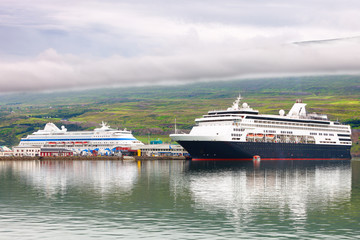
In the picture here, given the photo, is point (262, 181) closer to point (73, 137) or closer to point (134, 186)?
point (134, 186)

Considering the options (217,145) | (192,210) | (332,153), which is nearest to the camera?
(192,210)

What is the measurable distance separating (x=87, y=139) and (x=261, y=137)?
77.6 meters

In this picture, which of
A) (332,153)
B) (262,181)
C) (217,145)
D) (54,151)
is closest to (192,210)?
(262,181)

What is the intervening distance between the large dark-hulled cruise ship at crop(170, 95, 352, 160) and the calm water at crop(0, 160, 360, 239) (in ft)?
196

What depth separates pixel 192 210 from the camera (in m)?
44.1

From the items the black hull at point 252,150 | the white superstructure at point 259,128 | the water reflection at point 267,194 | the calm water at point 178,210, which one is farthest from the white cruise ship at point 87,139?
the calm water at point 178,210

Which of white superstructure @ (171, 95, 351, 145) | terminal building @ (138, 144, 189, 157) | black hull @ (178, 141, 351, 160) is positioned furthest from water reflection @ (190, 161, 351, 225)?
terminal building @ (138, 144, 189, 157)

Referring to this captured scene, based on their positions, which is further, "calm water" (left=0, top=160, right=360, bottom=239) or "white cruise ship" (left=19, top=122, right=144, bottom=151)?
"white cruise ship" (left=19, top=122, right=144, bottom=151)

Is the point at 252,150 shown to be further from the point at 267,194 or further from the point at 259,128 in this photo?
the point at 267,194

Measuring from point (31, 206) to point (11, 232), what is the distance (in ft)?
37.7

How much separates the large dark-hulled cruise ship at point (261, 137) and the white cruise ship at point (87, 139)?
4876 cm

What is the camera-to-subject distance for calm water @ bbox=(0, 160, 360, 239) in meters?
35.4

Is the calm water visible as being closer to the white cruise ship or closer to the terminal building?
the terminal building

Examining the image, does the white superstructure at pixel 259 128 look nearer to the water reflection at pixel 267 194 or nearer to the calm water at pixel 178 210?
the water reflection at pixel 267 194
